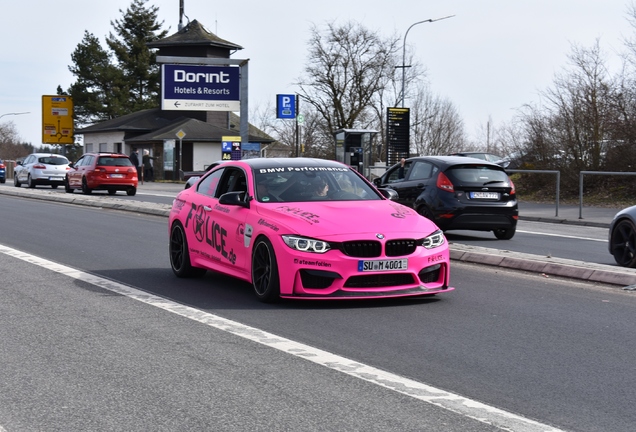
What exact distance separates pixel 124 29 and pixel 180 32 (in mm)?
27010

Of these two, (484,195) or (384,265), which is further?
(484,195)

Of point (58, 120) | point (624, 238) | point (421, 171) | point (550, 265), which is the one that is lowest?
point (550, 265)

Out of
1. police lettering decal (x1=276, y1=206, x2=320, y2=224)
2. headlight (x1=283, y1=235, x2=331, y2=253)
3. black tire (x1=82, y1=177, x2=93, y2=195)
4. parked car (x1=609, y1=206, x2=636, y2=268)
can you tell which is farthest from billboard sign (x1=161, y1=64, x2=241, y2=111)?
headlight (x1=283, y1=235, x2=331, y2=253)

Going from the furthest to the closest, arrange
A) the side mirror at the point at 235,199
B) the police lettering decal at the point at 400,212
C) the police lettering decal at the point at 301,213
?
the side mirror at the point at 235,199
the police lettering decal at the point at 400,212
the police lettering decal at the point at 301,213

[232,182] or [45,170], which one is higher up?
[232,182]

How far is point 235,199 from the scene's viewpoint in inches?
390

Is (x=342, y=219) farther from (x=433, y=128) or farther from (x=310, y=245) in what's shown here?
(x=433, y=128)

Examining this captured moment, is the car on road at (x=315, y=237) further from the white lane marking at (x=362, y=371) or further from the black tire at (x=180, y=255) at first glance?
the white lane marking at (x=362, y=371)

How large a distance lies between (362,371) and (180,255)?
5511 millimetres

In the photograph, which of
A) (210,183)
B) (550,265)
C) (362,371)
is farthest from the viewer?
(550,265)

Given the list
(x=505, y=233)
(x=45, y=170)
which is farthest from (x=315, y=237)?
(x=45, y=170)

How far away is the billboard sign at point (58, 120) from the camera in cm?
8488

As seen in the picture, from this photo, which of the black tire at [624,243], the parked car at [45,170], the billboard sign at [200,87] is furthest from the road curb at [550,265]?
the parked car at [45,170]

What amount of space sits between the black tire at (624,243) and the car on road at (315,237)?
4.03 m
